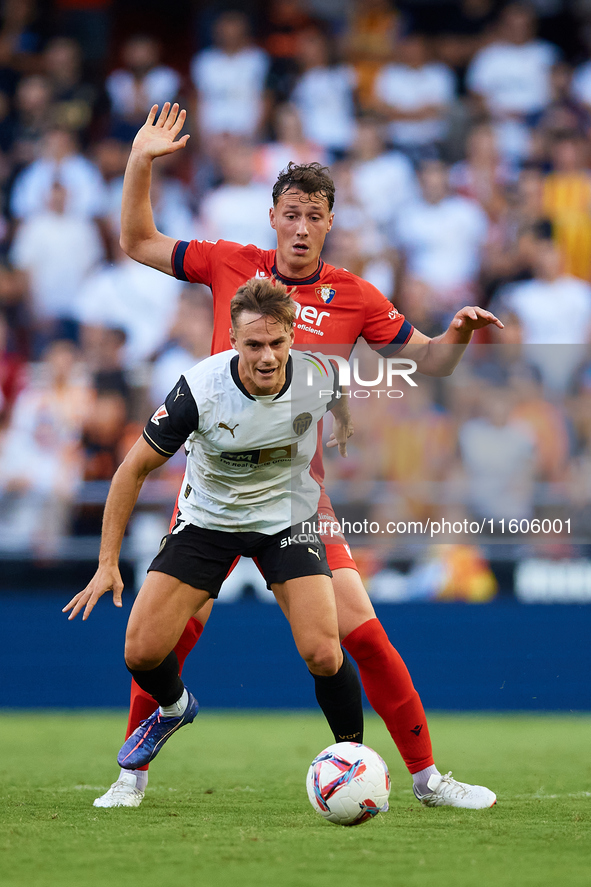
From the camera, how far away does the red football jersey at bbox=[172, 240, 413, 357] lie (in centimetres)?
505

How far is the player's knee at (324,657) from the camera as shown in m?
4.43

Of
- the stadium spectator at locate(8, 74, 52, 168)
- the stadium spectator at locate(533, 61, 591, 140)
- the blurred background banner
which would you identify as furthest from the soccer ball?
the stadium spectator at locate(8, 74, 52, 168)

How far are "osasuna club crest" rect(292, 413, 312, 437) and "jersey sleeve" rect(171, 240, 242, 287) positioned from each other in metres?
0.91

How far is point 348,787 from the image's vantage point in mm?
4195

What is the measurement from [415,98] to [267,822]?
943 centimetres

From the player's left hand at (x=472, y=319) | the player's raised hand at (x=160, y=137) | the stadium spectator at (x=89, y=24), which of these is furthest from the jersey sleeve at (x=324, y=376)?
the stadium spectator at (x=89, y=24)

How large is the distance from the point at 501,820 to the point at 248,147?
27.1 feet

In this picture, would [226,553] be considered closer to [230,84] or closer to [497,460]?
[497,460]

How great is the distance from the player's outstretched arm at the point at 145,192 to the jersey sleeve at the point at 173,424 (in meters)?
0.93

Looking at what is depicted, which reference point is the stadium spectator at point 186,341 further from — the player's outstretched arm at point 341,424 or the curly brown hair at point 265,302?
the curly brown hair at point 265,302

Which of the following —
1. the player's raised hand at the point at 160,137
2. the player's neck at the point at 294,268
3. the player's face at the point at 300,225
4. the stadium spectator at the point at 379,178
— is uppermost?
the stadium spectator at the point at 379,178

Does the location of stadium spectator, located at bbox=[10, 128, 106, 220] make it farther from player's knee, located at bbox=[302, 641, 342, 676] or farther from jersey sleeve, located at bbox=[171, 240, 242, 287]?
player's knee, located at bbox=[302, 641, 342, 676]

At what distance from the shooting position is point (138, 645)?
4.55 m

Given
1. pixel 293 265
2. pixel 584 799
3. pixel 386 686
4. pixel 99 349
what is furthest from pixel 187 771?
pixel 99 349
